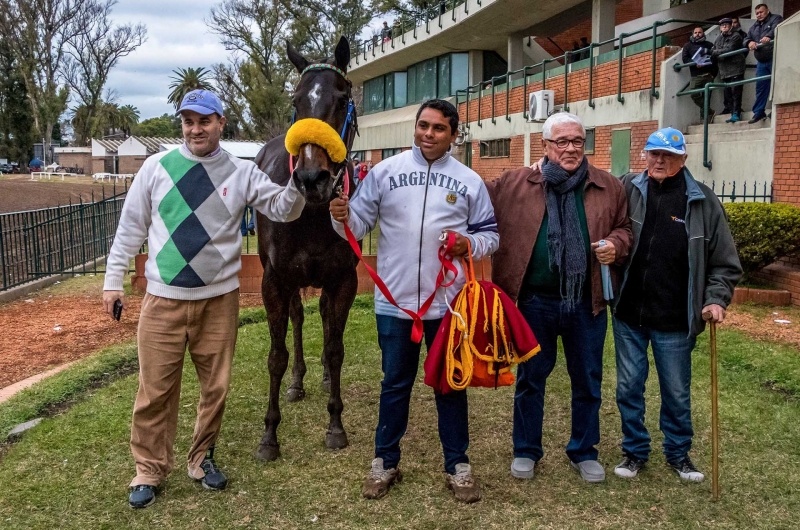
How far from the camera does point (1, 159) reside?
53.5 meters

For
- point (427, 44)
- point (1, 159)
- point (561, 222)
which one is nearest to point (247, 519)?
point (561, 222)

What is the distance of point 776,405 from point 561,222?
291cm

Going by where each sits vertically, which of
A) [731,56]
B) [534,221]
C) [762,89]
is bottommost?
[534,221]

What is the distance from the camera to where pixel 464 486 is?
3.84 meters

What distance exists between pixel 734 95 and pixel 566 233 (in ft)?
32.0

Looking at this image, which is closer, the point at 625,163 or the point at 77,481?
the point at 77,481

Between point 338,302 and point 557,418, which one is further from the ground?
point 338,302

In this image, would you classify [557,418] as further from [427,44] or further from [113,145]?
[113,145]

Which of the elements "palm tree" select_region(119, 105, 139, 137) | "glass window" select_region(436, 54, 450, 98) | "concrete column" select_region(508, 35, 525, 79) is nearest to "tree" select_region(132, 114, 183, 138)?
"palm tree" select_region(119, 105, 139, 137)

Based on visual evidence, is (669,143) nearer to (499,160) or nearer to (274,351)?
(274,351)

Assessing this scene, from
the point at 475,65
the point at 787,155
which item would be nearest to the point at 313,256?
the point at 787,155

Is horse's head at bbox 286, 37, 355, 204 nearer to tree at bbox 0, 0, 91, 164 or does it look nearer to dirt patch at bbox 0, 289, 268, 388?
dirt patch at bbox 0, 289, 268, 388

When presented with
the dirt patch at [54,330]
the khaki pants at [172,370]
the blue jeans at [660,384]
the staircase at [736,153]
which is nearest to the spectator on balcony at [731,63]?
the staircase at [736,153]

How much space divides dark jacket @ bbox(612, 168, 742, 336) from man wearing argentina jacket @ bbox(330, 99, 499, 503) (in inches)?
42.6
